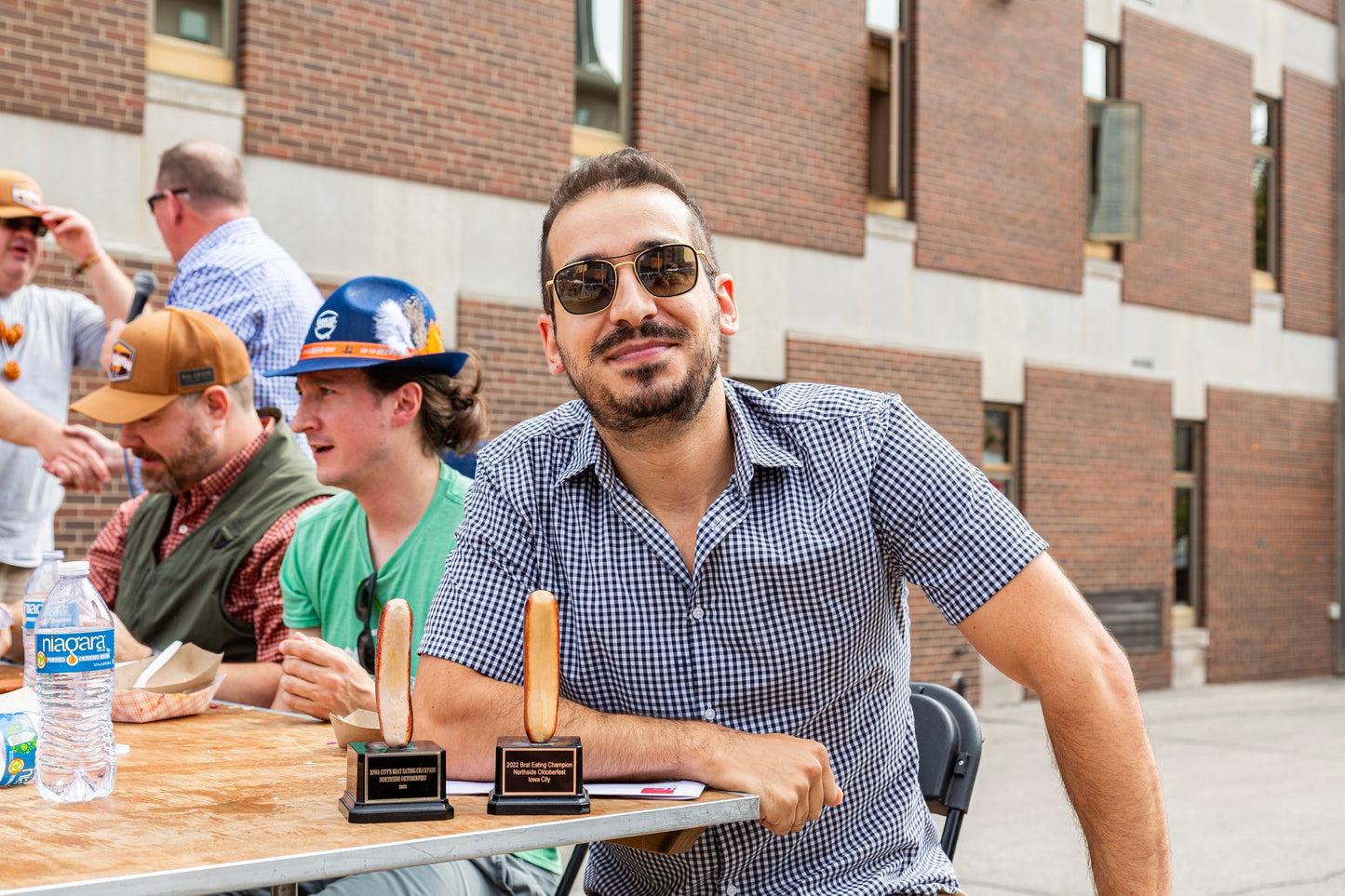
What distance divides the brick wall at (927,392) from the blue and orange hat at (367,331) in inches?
348

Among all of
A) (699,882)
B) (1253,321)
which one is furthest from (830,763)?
(1253,321)

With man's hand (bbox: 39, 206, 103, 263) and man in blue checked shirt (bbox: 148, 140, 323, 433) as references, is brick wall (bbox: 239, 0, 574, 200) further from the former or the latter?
man's hand (bbox: 39, 206, 103, 263)

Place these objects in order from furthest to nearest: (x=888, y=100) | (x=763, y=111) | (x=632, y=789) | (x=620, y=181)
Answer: (x=888, y=100) < (x=763, y=111) < (x=620, y=181) < (x=632, y=789)

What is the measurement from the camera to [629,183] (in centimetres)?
261

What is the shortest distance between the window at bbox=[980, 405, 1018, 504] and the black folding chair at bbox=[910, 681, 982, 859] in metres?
11.5

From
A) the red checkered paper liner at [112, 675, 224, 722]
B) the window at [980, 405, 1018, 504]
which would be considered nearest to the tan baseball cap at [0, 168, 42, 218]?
the red checkered paper liner at [112, 675, 224, 722]

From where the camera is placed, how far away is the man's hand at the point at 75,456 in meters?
4.50

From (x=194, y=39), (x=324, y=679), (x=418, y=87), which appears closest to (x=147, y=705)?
(x=324, y=679)

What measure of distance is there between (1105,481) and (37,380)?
11.8 metres

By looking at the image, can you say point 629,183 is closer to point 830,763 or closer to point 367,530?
point 830,763

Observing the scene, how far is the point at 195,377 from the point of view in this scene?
13.3 feet

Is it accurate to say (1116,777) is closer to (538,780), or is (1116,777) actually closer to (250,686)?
(538,780)

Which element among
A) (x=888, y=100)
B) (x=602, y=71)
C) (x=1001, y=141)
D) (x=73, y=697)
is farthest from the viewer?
(x=1001, y=141)

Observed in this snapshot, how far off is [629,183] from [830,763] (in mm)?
1078
